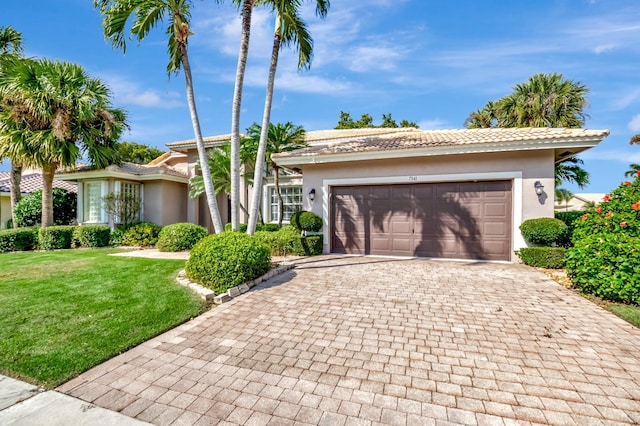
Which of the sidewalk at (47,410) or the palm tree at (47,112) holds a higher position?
the palm tree at (47,112)

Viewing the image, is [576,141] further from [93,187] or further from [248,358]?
[93,187]

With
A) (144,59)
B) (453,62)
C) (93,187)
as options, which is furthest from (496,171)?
(93,187)

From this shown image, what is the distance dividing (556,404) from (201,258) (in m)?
6.04

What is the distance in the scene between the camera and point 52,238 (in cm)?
1316

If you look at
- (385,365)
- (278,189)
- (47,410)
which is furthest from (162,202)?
(385,365)

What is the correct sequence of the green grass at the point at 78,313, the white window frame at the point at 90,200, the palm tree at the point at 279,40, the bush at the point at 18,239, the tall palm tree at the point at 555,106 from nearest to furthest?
the green grass at the point at 78,313, the palm tree at the point at 279,40, the bush at the point at 18,239, the white window frame at the point at 90,200, the tall palm tree at the point at 555,106

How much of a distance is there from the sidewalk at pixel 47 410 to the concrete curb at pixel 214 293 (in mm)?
2762

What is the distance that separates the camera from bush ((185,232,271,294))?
19.9ft

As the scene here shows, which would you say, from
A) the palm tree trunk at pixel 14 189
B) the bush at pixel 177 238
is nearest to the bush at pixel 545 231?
the bush at pixel 177 238

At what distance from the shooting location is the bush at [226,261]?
608 centimetres

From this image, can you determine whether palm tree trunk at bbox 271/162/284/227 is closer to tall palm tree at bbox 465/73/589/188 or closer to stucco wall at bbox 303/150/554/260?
stucco wall at bbox 303/150/554/260

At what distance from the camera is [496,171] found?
922 centimetres

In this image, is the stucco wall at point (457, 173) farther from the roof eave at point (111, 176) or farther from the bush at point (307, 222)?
the roof eave at point (111, 176)

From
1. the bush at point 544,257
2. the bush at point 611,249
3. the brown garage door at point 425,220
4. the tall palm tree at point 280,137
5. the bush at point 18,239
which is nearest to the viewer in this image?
the bush at point 611,249
